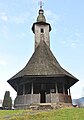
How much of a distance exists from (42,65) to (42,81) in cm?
206

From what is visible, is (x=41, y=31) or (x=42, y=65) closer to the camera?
(x=42, y=65)

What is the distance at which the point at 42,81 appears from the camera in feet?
92.7

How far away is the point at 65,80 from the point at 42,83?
9.48 ft

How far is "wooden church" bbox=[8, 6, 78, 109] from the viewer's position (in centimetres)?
2700

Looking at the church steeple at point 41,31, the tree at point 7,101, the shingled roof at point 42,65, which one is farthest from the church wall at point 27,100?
the tree at point 7,101

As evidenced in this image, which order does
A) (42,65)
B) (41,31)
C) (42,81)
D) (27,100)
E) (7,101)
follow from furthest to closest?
(7,101) < (41,31) < (42,65) < (42,81) < (27,100)

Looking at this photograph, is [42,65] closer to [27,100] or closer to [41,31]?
[27,100]

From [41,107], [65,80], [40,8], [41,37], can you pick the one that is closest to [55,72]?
[65,80]

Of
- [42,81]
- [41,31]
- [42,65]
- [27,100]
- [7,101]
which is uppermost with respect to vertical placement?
[41,31]

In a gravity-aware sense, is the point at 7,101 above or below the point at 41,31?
below

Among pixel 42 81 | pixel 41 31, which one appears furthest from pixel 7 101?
pixel 42 81

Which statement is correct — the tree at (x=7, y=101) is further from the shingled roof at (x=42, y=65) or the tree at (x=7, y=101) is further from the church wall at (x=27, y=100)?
the church wall at (x=27, y=100)

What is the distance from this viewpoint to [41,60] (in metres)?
30.2

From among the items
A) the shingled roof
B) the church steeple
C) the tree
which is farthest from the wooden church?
the tree
